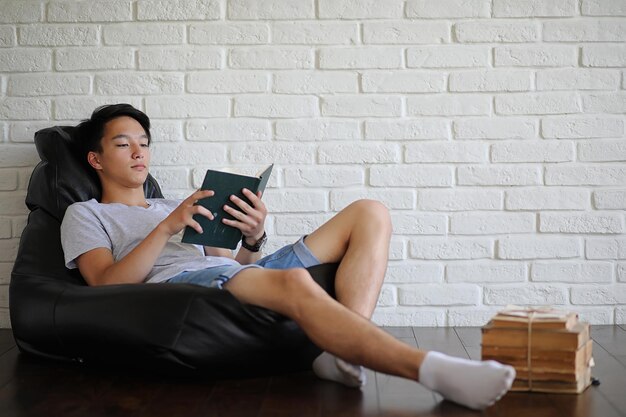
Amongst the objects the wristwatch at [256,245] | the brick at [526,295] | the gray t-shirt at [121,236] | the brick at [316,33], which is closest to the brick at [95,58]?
the brick at [316,33]

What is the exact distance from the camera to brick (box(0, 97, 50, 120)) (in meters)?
3.56

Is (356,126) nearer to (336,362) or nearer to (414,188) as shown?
(414,188)

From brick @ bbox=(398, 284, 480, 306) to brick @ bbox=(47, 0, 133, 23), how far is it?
159 cm

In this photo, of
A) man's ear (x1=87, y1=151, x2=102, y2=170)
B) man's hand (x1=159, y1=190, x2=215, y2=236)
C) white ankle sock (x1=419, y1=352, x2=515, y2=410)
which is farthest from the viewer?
man's ear (x1=87, y1=151, x2=102, y2=170)

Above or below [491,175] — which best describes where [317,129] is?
above

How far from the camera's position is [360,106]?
3.51m

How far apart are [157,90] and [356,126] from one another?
0.83m

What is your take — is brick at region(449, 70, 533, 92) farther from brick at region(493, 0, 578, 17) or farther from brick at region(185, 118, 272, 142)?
brick at region(185, 118, 272, 142)

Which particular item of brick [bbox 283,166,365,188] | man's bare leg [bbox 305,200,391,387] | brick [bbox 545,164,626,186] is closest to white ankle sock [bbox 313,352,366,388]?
man's bare leg [bbox 305,200,391,387]

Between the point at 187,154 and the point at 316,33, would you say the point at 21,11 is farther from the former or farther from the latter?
the point at 316,33

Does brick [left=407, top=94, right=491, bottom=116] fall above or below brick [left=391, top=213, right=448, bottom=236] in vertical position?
above

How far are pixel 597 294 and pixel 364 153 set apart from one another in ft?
3.64

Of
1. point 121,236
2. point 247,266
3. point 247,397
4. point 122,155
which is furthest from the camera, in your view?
point 122,155

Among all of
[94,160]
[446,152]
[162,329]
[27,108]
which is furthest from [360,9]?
[162,329]
